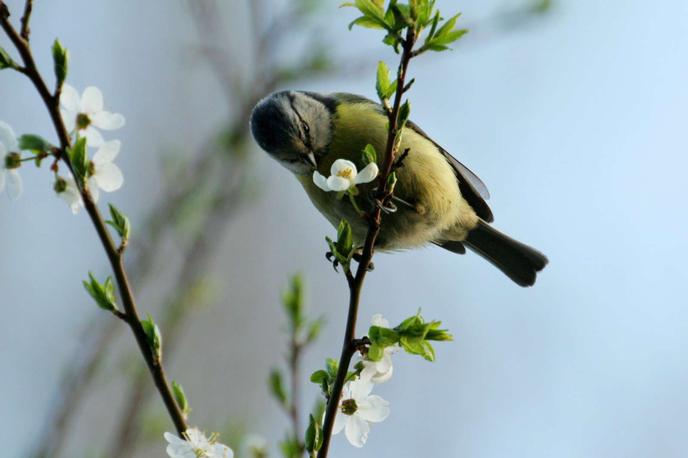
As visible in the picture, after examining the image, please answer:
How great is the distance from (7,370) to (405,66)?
14.1 ft

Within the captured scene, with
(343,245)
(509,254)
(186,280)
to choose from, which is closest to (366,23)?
(343,245)

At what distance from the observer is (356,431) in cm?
157

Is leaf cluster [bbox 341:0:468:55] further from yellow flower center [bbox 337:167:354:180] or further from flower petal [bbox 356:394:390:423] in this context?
flower petal [bbox 356:394:390:423]

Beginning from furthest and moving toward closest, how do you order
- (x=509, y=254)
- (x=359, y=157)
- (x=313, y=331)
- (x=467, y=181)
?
(x=509, y=254) → (x=467, y=181) → (x=359, y=157) → (x=313, y=331)

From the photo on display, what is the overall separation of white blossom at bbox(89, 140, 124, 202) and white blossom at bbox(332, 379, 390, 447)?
0.58 meters

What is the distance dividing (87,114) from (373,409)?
79 centimetres

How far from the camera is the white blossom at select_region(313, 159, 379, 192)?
151cm

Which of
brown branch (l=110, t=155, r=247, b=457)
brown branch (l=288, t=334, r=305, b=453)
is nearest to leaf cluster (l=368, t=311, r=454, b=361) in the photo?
brown branch (l=288, t=334, r=305, b=453)

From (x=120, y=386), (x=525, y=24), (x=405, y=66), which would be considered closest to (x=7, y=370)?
(x=120, y=386)

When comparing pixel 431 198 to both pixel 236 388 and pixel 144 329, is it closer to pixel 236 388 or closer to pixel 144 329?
pixel 144 329

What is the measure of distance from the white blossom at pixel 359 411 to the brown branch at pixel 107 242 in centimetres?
31

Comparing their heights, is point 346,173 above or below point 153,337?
above

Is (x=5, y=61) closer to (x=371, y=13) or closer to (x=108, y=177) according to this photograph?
(x=108, y=177)

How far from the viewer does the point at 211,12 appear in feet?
12.4
